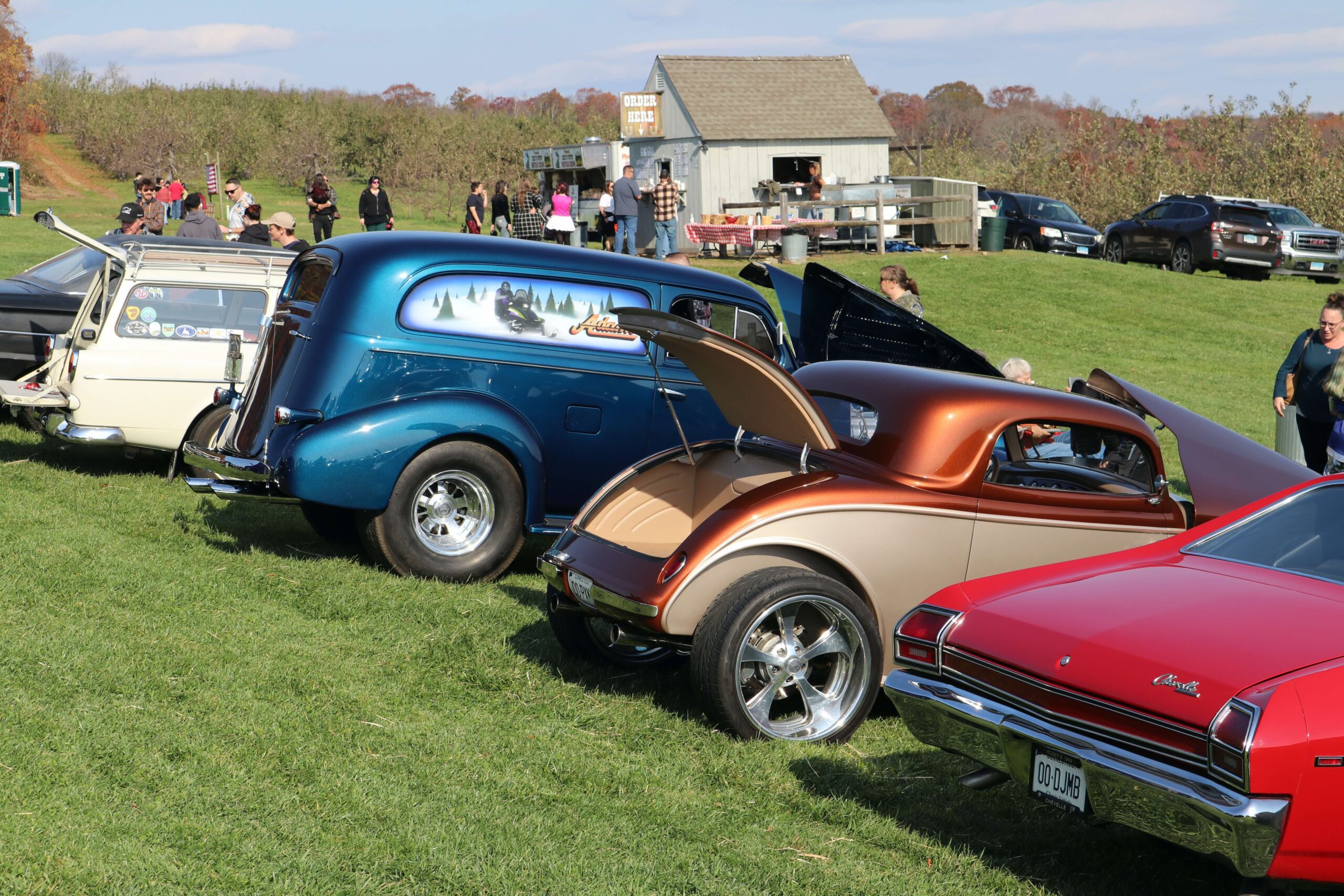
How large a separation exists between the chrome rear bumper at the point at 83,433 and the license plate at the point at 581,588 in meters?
5.60

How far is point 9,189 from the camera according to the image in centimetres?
4200

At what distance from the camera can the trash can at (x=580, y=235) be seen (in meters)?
26.6

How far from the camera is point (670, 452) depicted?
6926 millimetres

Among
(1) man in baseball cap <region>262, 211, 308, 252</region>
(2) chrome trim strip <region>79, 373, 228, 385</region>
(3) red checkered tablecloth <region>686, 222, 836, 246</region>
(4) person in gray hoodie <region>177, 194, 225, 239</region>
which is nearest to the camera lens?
(2) chrome trim strip <region>79, 373, 228, 385</region>

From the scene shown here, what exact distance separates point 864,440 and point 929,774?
162 cm

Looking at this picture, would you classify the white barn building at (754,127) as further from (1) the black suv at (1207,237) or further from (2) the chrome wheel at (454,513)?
(2) the chrome wheel at (454,513)

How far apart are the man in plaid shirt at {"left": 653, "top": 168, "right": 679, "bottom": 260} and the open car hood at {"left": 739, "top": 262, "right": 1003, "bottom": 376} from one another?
1461 cm

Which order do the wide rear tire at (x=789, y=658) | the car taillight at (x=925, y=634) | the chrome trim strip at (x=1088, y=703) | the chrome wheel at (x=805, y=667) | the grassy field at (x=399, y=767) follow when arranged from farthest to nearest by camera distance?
the chrome wheel at (x=805, y=667) → the wide rear tire at (x=789, y=658) → the car taillight at (x=925, y=634) → the grassy field at (x=399, y=767) → the chrome trim strip at (x=1088, y=703)

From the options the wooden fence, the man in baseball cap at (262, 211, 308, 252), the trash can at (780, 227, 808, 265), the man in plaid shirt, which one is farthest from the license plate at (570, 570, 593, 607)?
the wooden fence

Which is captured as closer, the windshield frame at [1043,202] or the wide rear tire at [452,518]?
the wide rear tire at [452,518]

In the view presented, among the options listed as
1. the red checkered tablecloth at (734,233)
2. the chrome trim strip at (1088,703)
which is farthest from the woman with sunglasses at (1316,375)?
the red checkered tablecloth at (734,233)

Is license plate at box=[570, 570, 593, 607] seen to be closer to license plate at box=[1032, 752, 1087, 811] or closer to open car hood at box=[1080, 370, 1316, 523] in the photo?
license plate at box=[1032, 752, 1087, 811]

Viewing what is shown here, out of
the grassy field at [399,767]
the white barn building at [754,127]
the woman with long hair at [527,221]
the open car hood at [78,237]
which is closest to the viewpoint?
the grassy field at [399,767]

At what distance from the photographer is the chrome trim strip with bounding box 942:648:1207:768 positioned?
384 centimetres
